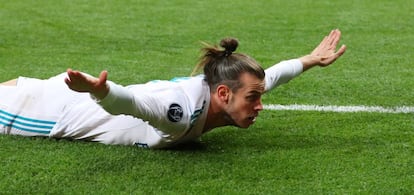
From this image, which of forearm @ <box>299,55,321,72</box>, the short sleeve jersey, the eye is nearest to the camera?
the short sleeve jersey

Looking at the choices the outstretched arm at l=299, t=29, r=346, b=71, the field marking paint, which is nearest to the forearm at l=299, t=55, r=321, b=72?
the outstretched arm at l=299, t=29, r=346, b=71

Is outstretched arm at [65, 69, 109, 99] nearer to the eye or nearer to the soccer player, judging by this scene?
the soccer player

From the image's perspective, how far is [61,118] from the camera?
14.3 ft

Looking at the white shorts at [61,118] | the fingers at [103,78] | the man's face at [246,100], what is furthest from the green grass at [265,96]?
the fingers at [103,78]

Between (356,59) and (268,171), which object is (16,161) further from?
(356,59)

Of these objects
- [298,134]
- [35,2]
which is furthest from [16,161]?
[35,2]

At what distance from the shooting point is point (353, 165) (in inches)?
155

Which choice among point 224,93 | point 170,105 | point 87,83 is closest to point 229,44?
point 224,93

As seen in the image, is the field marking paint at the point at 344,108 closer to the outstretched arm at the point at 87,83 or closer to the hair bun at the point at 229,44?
the hair bun at the point at 229,44

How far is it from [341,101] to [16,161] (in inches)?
88.2

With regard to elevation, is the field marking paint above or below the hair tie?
below

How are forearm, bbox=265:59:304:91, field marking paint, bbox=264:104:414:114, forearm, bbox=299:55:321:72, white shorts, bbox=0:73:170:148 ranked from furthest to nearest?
field marking paint, bbox=264:104:414:114 → forearm, bbox=299:55:321:72 → forearm, bbox=265:59:304:91 → white shorts, bbox=0:73:170:148

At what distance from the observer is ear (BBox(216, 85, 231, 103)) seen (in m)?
4.04

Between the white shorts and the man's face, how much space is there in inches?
15.6
